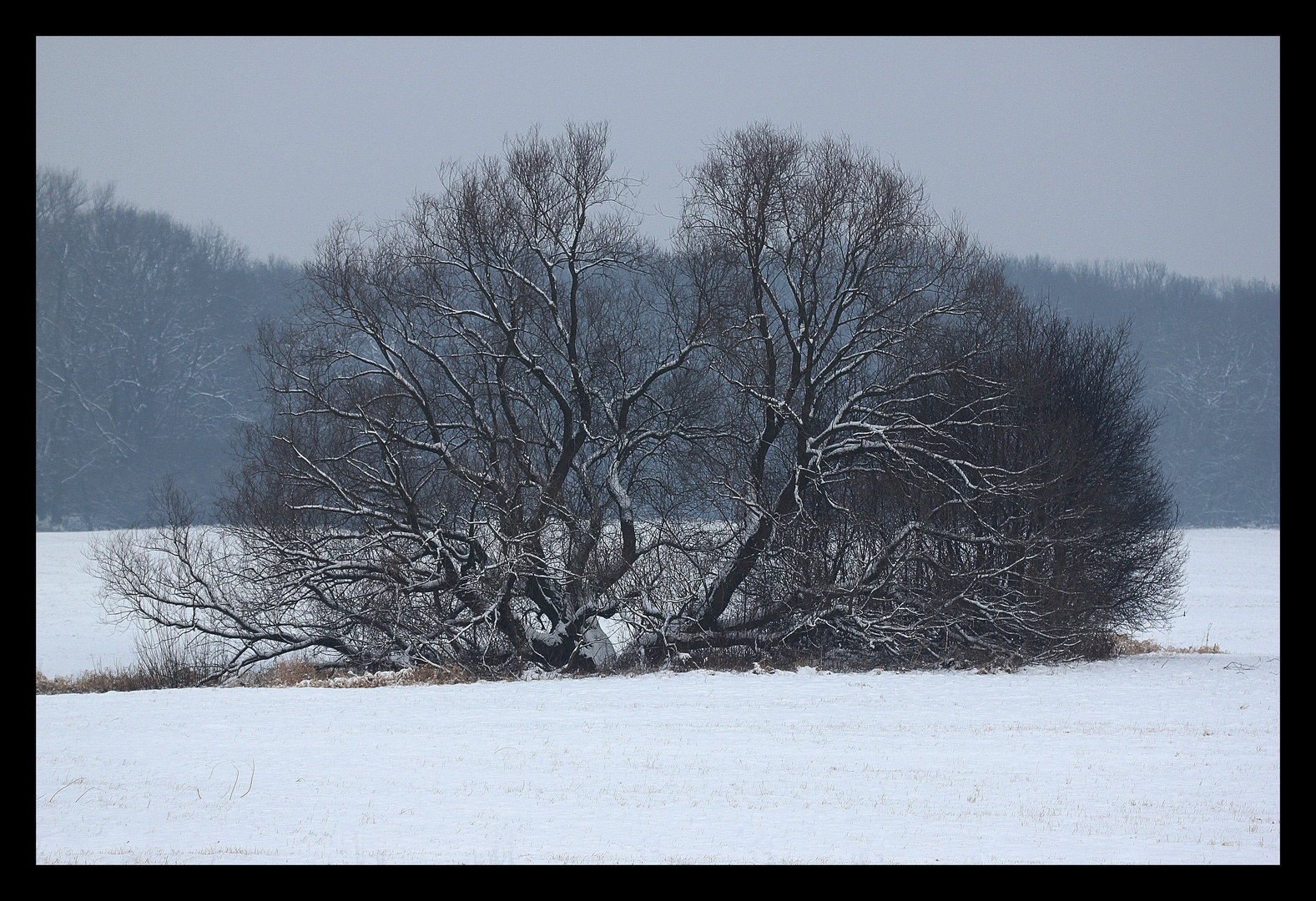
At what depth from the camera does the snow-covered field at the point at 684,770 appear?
31.7ft

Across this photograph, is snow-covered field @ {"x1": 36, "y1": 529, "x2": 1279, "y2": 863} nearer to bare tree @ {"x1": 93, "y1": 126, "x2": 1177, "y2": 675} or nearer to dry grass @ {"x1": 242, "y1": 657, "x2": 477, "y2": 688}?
dry grass @ {"x1": 242, "y1": 657, "x2": 477, "y2": 688}

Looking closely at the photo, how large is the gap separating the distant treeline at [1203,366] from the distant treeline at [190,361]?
4.3 inches

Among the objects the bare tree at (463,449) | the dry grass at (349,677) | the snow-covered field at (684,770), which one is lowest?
the dry grass at (349,677)

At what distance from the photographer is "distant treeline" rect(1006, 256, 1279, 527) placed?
6781cm

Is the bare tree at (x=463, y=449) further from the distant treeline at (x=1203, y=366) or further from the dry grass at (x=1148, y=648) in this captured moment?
the distant treeline at (x=1203, y=366)

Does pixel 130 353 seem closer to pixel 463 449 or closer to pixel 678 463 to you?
pixel 463 449

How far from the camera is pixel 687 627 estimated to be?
23.9 meters

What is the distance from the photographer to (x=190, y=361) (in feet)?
197

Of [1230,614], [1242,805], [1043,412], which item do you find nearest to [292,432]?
[1043,412]

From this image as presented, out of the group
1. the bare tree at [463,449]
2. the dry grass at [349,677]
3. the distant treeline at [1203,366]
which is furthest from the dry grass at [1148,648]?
the distant treeline at [1203,366]

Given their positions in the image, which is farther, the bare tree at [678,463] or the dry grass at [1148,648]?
the dry grass at [1148,648]

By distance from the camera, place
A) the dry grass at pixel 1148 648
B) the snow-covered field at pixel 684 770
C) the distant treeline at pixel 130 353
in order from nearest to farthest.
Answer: the snow-covered field at pixel 684 770
the dry grass at pixel 1148 648
the distant treeline at pixel 130 353

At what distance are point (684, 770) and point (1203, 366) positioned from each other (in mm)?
70347
